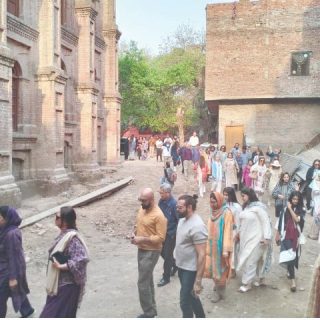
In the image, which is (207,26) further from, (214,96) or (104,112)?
(104,112)

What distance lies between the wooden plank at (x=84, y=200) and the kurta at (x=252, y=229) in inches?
167

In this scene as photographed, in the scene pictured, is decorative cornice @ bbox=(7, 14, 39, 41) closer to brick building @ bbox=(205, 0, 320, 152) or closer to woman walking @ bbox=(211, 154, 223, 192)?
woman walking @ bbox=(211, 154, 223, 192)

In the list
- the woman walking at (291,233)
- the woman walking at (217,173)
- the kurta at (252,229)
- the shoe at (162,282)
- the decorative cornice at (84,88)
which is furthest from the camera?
the decorative cornice at (84,88)

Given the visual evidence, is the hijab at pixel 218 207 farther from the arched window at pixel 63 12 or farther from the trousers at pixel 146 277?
the arched window at pixel 63 12

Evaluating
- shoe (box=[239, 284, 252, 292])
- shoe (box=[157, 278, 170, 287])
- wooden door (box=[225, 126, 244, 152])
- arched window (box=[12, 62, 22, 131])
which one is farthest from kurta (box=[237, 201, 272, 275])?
wooden door (box=[225, 126, 244, 152])

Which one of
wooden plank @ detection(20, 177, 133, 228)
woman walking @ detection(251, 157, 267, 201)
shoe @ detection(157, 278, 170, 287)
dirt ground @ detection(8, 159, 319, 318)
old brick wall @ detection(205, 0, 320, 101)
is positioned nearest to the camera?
dirt ground @ detection(8, 159, 319, 318)

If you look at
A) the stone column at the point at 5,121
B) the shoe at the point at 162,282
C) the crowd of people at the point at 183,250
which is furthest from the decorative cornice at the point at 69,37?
the shoe at the point at 162,282

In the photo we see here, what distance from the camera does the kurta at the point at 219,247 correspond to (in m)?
6.36

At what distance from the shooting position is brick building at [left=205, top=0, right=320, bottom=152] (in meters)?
25.8

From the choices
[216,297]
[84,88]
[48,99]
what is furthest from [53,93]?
[216,297]

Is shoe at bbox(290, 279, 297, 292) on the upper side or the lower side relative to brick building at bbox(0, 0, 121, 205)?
lower

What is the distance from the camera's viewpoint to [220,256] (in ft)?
21.1

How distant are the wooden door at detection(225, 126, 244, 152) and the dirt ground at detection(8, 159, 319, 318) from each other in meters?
13.3

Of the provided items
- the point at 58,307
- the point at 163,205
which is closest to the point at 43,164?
the point at 163,205
